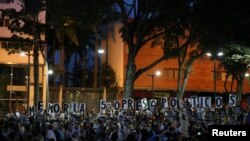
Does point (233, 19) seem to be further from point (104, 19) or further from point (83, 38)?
point (83, 38)

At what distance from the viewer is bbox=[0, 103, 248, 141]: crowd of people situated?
15524mm

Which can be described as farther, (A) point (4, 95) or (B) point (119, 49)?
(B) point (119, 49)

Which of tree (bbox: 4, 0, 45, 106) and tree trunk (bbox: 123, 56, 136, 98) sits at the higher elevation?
tree (bbox: 4, 0, 45, 106)

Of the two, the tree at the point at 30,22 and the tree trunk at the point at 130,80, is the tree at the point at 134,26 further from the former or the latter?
the tree at the point at 30,22

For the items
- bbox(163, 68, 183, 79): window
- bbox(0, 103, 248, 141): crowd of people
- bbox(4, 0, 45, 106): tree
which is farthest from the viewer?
bbox(163, 68, 183, 79): window

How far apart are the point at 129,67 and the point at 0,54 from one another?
20.0 meters

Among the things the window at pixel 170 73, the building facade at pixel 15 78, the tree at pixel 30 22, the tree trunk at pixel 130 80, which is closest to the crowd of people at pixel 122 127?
the tree trunk at pixel 130 80

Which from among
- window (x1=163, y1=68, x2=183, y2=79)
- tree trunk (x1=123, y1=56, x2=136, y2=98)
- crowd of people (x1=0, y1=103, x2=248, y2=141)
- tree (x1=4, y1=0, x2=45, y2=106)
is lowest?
crowd of people (x1=0, y1=103, x2=248, y2=141)

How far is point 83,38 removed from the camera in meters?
62.1

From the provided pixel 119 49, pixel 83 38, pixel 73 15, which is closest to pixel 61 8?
pixel 73 15

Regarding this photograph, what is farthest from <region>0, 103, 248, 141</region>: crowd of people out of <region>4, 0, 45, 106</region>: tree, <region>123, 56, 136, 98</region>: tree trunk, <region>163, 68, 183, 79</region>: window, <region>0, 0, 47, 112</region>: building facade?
<region>163, 68, 183, 79</region>: window

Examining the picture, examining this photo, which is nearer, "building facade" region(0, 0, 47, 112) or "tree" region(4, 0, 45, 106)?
"tree" region(4, 0, 45, 106)

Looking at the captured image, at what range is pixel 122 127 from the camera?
20.0 metres

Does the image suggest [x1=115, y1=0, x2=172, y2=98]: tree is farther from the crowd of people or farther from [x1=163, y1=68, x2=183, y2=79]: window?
[x1=163, y1=68, x2=183, y2=79]: window
